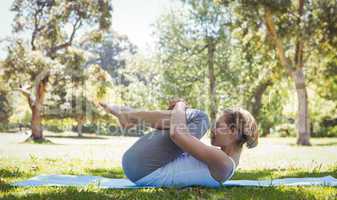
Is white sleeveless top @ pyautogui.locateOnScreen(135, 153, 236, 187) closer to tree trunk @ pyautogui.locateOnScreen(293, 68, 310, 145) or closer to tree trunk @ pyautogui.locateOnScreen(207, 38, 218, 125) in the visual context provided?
tree trunk @ pyautogui.locateOnScreen(293, 68, 310, 145)

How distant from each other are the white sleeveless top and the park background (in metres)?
0.22

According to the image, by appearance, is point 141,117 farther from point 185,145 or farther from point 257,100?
point 257,100

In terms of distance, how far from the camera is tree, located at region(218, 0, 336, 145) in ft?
61.2

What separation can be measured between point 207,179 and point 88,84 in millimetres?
18350

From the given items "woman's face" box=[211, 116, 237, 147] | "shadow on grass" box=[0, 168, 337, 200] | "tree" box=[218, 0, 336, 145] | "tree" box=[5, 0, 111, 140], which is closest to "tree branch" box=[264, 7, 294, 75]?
"tree" box=[218, 0, 336, 145]

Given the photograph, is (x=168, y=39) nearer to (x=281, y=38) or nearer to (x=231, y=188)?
(x=281, y=38)

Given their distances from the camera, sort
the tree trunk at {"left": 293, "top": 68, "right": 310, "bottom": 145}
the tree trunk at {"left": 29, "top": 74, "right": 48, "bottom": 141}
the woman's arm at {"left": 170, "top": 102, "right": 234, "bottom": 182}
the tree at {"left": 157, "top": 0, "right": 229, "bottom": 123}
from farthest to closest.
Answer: the tree at {"left": 157, "top": 0, "right": 229, "bottom": 123} → the tree trunk at {"left": 29, "top": 74, "right": 48, "bottom": 141} → the tree trunk at {"left": 293, "top": 68, "right": 310, "bottom": 145} → the woman's arm at {"left": 170, "top": 102, "right": 234, "bottom": 182}

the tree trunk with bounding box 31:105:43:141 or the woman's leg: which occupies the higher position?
the woman's leg

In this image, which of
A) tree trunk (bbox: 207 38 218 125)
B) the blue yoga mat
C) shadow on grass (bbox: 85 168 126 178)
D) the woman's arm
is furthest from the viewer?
tree trunk (bbox: 207 38 218 125)

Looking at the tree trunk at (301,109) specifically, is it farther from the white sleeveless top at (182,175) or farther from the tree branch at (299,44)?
the white sleeveless top at (182,175)

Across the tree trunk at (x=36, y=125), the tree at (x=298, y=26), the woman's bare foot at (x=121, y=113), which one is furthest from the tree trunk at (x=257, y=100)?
the woman's bare foot at (x=121, y=113)

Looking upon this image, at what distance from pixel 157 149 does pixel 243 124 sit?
0.90 m

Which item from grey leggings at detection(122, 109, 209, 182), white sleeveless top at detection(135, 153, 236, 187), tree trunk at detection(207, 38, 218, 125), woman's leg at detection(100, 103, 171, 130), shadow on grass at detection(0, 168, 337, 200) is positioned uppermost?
tree trunk at detection(207, 38, 218, 125)

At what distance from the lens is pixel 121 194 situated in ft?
14.2
